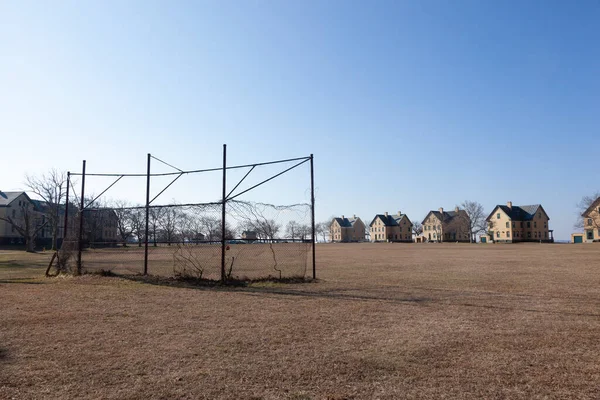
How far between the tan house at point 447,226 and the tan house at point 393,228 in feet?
25.2

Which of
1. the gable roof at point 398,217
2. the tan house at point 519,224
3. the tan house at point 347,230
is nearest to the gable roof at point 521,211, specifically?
the tan house at point 519,224

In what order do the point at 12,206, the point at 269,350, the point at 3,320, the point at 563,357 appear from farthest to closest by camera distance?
the point at 12,206, the point at 3,320, the point at 269,350, the point at 563,357

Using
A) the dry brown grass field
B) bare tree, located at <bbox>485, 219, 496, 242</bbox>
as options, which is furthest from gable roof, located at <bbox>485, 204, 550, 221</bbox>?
the dry brown grass field

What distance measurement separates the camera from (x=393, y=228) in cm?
12669

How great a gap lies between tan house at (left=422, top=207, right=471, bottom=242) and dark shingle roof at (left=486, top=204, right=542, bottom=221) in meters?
8.37

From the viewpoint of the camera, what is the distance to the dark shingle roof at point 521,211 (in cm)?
9662

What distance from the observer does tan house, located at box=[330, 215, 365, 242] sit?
136125 millimetres

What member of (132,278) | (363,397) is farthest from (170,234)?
(363,397)

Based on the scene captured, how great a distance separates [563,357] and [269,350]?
3657 millimetres

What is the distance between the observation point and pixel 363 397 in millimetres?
3949

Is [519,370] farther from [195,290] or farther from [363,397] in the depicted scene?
[195,290]

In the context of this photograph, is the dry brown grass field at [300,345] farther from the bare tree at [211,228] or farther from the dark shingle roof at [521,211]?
the dark shingle roof at [521,211]

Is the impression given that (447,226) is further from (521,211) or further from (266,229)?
(266,229)

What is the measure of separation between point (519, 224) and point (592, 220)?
2150cm
